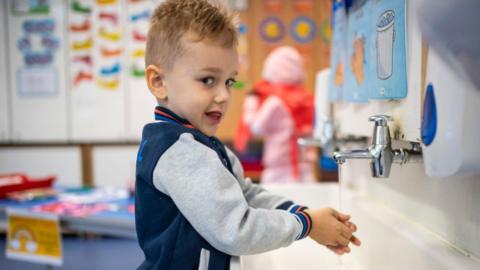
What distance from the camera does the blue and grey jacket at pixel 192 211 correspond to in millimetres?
592

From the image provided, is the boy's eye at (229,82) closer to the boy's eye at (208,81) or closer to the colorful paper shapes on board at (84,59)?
the boy's eye at (208,81)

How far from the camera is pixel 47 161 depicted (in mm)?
3342

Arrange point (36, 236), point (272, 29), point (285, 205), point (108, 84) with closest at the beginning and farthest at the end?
point (285, 205) → point (36, 236) → point (272, 29) → point (108, 84)

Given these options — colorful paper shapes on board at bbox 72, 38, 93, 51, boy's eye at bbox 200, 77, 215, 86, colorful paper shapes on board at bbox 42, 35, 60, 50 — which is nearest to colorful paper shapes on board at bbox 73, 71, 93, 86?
colorful paper shapes on board at bbox 72, 38, 93, 51

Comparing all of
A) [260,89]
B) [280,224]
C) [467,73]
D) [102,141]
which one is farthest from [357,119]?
[102,141]

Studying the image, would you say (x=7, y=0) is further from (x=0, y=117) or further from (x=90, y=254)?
(x=90, y=254)

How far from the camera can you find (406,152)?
63 centimetres

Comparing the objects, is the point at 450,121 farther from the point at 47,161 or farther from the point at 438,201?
the point at 47,161

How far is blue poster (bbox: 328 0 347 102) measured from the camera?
0.99 meters

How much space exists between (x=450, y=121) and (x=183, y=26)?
42cm

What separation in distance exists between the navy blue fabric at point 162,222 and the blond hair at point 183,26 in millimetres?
122

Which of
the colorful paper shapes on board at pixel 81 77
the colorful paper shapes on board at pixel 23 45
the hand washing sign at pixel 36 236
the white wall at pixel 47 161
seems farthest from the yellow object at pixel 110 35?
the hand washing sign at pixel 36 236

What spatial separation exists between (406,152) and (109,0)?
3.13m

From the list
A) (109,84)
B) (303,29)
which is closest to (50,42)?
(109,84)
